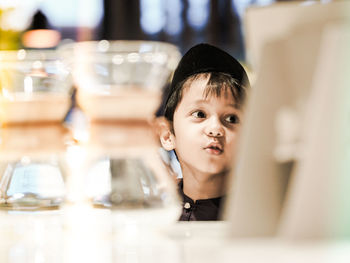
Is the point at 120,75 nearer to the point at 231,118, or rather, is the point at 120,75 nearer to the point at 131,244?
the point at 231,118

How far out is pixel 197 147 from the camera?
3.66ft

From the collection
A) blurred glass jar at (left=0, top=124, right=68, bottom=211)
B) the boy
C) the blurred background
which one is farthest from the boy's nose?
the blurred background

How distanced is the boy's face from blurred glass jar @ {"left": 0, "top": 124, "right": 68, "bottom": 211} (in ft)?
1.02

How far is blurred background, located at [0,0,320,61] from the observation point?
4.07 metres

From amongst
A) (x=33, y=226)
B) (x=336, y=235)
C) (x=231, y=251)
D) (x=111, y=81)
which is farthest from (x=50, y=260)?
(x=111, y=81)

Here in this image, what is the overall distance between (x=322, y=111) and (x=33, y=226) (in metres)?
0.64

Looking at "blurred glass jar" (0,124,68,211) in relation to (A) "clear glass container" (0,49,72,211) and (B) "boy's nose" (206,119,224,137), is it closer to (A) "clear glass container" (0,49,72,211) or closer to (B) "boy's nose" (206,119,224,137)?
(A) "clear glass container" (0,49,72,211)

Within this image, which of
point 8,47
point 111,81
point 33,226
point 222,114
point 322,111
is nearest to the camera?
point 322,111

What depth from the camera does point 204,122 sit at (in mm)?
1101

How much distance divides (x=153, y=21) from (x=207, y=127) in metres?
3.40

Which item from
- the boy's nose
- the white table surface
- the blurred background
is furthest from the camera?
the blurred background

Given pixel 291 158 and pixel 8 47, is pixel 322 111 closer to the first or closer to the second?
pixel 291 158

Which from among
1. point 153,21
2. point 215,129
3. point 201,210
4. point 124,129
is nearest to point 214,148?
point 215,129

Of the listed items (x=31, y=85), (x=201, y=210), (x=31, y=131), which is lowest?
(x=201, y=210)
